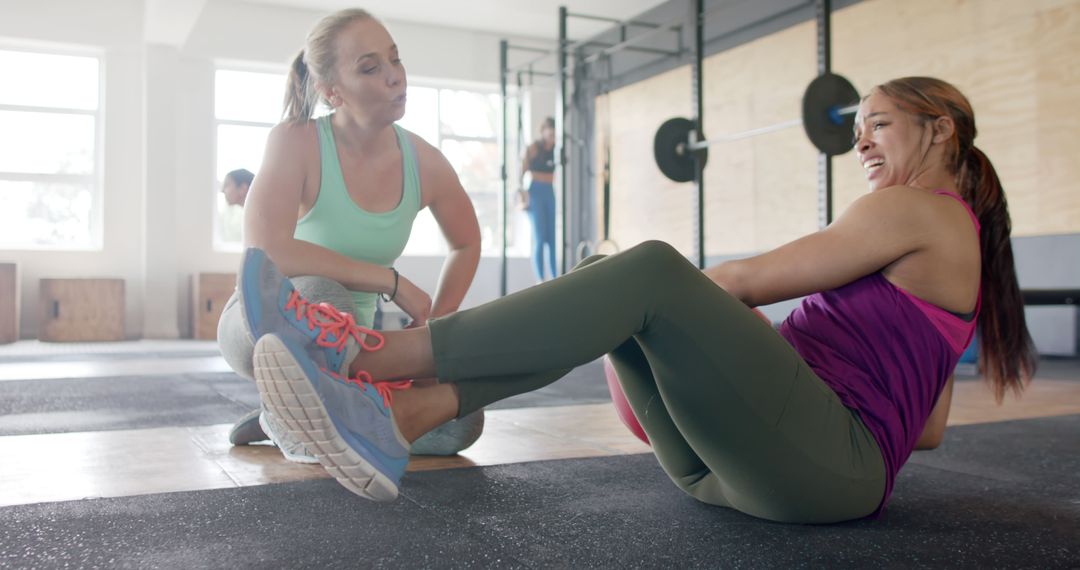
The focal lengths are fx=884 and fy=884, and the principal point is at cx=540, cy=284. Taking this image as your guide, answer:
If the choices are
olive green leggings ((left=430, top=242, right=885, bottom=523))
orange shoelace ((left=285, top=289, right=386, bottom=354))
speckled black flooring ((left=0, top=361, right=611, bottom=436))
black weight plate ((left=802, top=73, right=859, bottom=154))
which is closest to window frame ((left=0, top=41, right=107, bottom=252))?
speckled black flooring ((left=0, top=361, right=611, bottom=436))

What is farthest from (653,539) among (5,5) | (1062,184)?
(5,5)

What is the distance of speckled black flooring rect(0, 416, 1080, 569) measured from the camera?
1057mm

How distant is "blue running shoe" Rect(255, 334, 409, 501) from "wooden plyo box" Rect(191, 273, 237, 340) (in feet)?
20.4

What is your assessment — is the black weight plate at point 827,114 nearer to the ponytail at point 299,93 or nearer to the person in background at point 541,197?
the ponytail at point 299,93

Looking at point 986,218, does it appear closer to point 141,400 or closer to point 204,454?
point 204,454

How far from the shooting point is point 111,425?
2232mm

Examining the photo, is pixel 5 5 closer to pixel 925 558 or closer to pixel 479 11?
pixel 479 11

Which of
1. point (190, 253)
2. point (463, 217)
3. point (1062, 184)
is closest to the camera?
point (463, 217)

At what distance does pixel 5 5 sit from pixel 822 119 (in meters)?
6.47

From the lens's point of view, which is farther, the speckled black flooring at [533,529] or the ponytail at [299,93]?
the ponytail at [299,93]

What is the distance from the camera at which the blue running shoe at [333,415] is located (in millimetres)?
968

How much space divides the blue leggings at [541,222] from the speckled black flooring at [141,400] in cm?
330

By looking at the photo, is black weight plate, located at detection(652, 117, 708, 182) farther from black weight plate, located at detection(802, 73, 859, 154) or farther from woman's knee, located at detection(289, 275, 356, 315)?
woman's knee, located at detection(289, 275, 356, 315)

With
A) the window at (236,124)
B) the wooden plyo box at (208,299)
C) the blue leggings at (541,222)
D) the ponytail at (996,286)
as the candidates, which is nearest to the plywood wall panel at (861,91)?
the blue leggings at (541,222)
